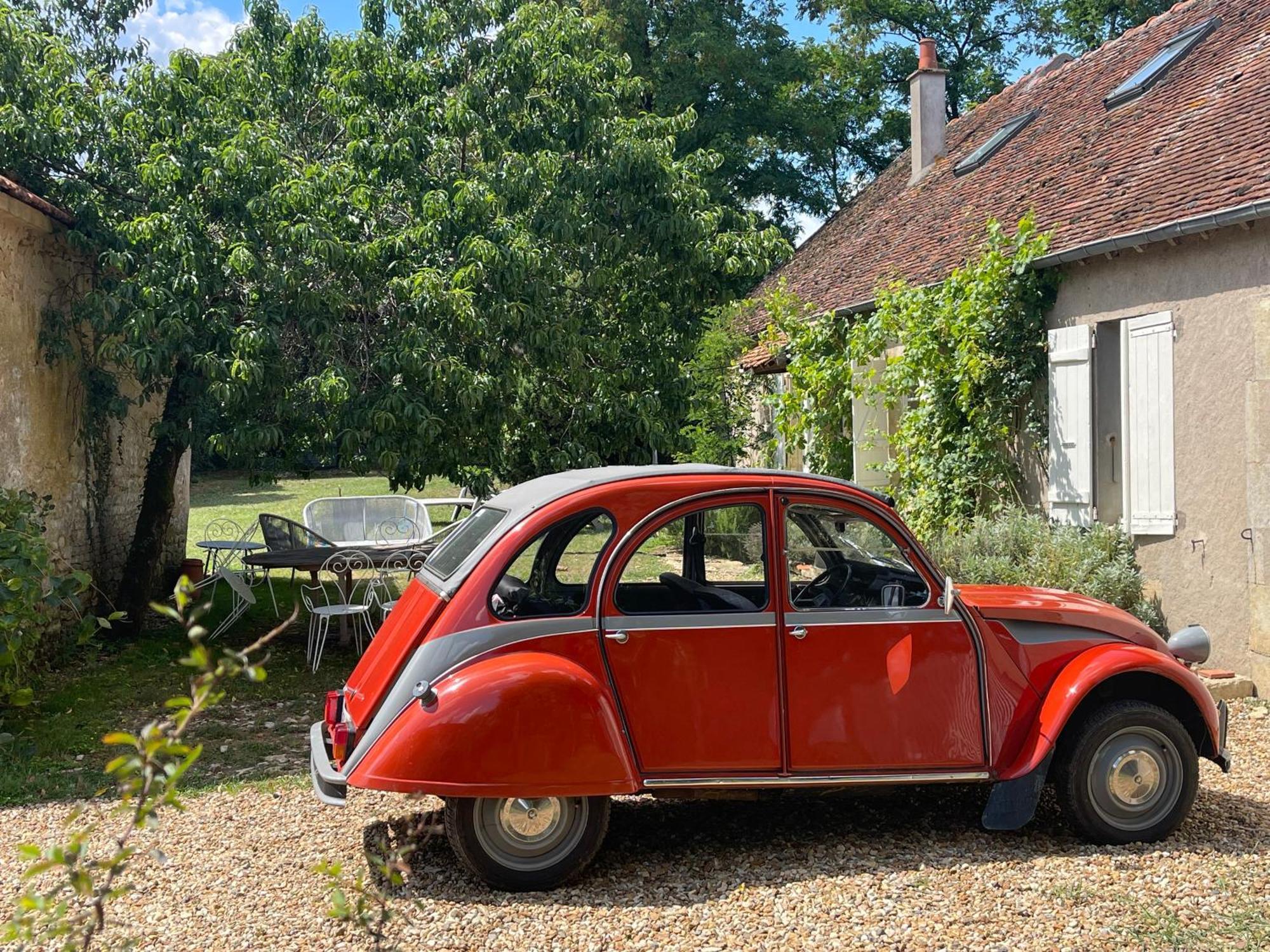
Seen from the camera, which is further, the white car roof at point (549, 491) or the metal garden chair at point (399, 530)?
the metal garden chair at point (399, 530)

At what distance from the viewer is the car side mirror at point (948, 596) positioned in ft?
16.4

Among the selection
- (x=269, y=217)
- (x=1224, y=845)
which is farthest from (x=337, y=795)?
(x=269, y=217)

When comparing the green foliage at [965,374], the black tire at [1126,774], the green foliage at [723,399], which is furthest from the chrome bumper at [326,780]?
the green foliage at [723,399]

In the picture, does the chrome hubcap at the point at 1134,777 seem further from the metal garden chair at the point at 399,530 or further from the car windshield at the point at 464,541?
the metal garden chair at the point at 399,530

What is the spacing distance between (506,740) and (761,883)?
117 centimetres

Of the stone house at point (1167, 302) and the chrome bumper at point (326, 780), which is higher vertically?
the stone house at point (1167, 302)

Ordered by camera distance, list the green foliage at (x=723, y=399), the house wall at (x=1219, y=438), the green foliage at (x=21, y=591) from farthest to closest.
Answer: the green foliage at (x=723, y=399) → the house wall at (x=1219, y=438) → the green foliage at (x=21, y=591)

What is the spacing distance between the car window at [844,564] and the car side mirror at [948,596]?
0.27 feet

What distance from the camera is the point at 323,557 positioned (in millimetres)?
9625

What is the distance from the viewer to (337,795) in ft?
15.5

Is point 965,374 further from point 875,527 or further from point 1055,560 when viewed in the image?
point 875,527

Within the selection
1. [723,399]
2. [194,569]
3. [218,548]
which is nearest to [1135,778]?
[218,548]

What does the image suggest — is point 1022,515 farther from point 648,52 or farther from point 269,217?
point 648,52

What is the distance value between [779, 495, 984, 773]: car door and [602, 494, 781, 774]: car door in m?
0.11
